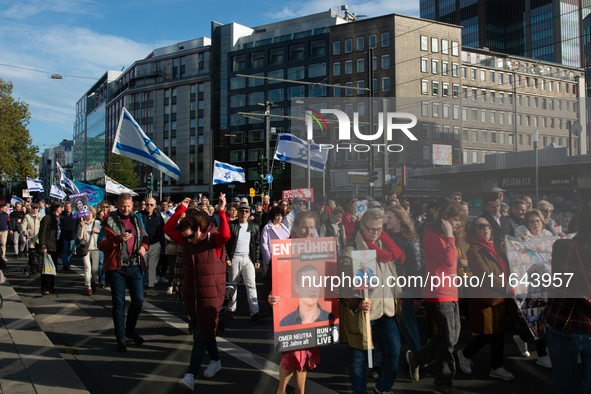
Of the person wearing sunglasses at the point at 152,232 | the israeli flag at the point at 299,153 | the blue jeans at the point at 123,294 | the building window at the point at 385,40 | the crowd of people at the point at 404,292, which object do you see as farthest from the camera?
the building window at the point at 385,40

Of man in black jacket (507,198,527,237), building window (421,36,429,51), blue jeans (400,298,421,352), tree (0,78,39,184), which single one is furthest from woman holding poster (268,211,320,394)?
building window (421,36,429,51)

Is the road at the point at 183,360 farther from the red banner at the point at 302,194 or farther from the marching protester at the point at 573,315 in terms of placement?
the red banner at the point at 302,194

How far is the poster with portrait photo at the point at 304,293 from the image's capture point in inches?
160

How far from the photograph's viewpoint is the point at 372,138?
621 centimetres

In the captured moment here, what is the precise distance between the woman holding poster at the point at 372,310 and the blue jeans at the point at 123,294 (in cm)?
301

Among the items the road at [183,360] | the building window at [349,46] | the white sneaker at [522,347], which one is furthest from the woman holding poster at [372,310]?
the building window at [349,46]

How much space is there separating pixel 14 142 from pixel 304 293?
102 ft

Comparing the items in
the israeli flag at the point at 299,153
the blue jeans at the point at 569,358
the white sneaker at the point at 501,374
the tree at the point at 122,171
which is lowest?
the white sneaker at the point at 501,374

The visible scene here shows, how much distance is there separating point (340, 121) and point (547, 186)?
99.4 inches

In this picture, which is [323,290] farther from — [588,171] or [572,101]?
[572,101]

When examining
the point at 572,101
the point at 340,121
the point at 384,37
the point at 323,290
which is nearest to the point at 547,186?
the point at 572,101

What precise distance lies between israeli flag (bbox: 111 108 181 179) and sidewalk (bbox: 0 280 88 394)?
139 inches

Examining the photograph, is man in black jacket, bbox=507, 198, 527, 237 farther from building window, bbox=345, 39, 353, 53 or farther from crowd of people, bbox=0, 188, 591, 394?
building window, bbox=345, 39, 353, 53

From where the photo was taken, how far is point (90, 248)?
9.97 m
